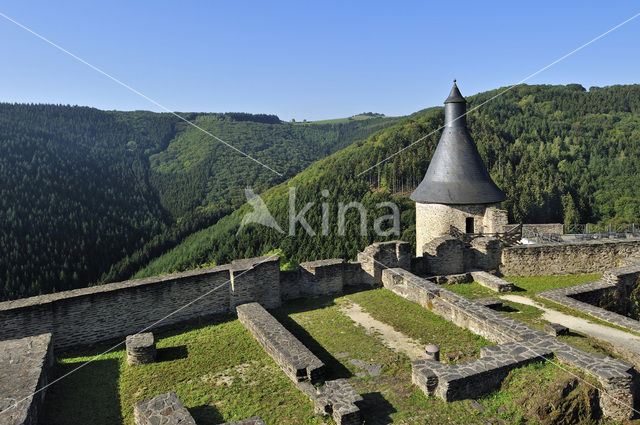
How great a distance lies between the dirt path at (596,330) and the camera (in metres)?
9.20

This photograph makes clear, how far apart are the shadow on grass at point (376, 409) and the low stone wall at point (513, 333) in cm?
313

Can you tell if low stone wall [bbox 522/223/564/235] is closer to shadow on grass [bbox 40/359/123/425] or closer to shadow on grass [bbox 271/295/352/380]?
shadow on grass [bbox 271/295/352/380]

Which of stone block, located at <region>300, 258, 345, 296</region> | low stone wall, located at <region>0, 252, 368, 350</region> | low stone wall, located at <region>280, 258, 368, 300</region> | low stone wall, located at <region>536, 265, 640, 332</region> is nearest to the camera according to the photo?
low stone wall, located at <region>0, 252, 368, 350</region>

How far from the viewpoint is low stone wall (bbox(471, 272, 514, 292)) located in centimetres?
1321

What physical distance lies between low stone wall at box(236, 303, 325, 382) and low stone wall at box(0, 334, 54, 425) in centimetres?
409

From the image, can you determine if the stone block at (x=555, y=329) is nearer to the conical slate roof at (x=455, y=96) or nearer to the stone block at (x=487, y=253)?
the stone block at (x=487, y=253)

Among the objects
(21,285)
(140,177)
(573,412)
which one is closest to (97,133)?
(140,177)

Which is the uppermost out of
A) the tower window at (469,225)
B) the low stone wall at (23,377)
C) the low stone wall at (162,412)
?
the tower window at (469,225)

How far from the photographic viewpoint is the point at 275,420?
21.6 ft

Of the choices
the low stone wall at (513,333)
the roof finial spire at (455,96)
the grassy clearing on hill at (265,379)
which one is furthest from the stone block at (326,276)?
the roof finial spire at (455,96)

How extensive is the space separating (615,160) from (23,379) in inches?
4000

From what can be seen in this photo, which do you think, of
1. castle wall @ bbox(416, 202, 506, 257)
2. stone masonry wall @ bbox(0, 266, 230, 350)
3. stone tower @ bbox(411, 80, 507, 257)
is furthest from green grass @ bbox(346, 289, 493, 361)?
stone tower @ bbox(411, 80, 507, 257)

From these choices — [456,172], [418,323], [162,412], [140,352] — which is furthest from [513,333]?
[456,172]

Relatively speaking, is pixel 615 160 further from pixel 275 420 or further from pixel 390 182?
pixel 275 420
